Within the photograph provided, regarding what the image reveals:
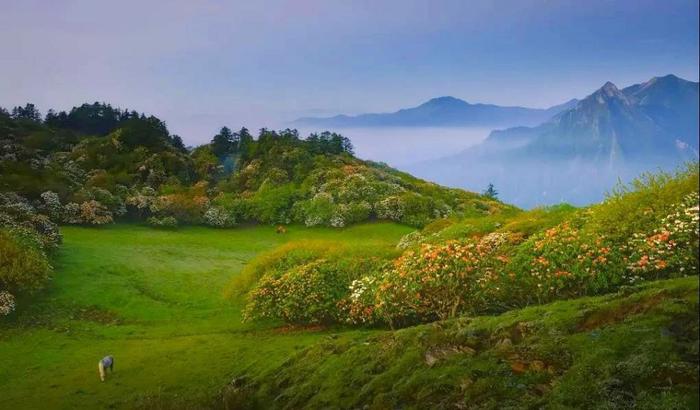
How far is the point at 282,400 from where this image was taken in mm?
11992

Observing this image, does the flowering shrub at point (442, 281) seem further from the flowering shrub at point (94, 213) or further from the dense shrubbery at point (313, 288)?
the flowering shrub at point (94, 213)

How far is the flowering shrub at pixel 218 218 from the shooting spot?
5619cm

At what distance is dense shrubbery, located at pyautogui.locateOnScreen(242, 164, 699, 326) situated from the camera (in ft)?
44.5

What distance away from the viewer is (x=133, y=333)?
25.9m

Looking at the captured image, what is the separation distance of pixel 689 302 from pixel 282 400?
27.8 feet

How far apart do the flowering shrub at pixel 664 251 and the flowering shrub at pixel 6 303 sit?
27055mm

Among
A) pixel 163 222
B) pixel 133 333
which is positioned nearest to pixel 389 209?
pixel 163 222

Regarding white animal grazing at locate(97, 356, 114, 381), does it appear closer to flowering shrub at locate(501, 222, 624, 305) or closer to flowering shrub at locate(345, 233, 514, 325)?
flowering shrub at locate(345, 233, 514, 325)

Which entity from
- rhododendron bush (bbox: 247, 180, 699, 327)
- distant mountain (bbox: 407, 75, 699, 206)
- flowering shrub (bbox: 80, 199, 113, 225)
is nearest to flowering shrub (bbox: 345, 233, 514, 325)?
rhododendron bush (bbox: 247, 180, 699, 327)

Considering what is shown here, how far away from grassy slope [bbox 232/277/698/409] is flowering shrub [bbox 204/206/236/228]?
4412 centimetres

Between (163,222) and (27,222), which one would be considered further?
(163,222)

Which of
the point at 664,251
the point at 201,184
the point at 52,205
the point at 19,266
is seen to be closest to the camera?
the point at 664,251

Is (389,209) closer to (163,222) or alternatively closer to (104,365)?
(163,222)

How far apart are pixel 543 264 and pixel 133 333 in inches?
796
